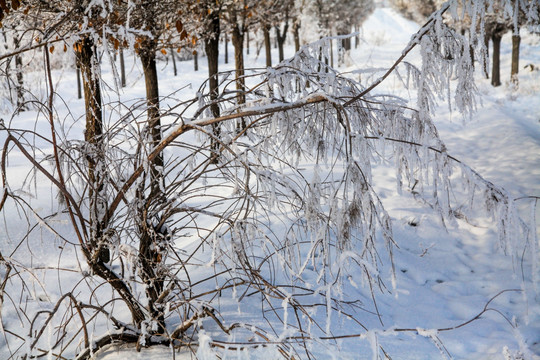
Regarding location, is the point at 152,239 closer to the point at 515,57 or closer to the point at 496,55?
the point at 515,57

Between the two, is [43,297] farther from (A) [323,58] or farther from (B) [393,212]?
(B) [393,212]

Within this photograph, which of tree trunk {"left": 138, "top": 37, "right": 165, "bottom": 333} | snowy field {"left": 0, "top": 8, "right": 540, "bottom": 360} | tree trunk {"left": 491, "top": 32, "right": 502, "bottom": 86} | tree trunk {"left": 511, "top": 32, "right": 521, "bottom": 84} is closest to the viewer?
tree trunk {"left": 138, "top": 37, "right": 165, "bottom": 333}

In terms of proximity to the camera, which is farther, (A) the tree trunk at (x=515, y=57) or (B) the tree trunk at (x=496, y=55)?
(B) the tree trunk at (x=496, y=55)

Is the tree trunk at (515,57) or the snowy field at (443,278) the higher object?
the tree trunk at (515,57)

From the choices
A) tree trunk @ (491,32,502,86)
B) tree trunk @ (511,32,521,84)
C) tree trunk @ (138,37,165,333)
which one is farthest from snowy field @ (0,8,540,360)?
tree trunk @ (491,32,502,86)

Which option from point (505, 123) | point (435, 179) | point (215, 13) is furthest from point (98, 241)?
point (505, 123)

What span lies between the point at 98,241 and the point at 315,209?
1.35 m

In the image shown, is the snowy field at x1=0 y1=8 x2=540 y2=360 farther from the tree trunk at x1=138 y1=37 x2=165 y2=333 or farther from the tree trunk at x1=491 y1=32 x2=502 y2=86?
the tree trunk at x1=491 y1=32 x2=502 y2=86

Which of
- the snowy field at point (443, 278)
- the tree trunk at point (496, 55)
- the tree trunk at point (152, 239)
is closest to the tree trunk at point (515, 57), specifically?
the tree trunk at point (496, 55)

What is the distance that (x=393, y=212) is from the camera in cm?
589

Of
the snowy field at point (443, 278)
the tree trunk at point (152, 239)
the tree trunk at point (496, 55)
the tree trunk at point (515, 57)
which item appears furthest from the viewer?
the tree trunk at point (496, 55)

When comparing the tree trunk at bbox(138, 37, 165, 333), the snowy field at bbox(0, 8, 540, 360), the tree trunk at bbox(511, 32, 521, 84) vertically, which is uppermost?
the tree trunk at bbox(511, 32, 521, 84)

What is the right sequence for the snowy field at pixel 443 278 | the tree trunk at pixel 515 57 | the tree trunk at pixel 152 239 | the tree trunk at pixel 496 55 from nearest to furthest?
the tree trunk at pixel 152 239, the snowy field at pixel 443 278, the tree trunk at pixel 515 57, the tree trunk at pixel 496 55

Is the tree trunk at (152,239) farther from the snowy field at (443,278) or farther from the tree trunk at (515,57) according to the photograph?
the tree trunk at (515,57)
